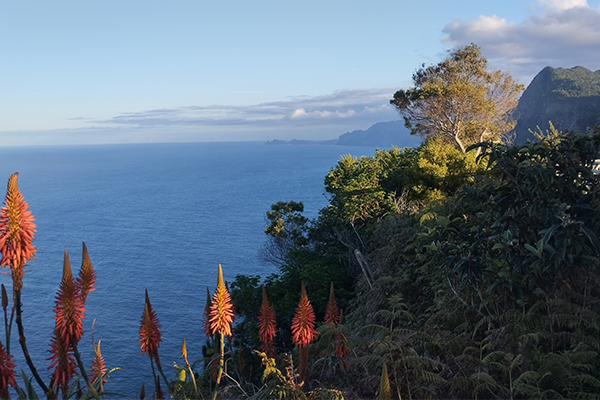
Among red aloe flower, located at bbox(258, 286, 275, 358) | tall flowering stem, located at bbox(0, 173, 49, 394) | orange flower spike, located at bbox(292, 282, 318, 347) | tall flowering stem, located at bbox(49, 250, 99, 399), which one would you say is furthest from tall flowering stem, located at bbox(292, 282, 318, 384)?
tall flowering stem, located at bbox(0, 173, 49, 394)

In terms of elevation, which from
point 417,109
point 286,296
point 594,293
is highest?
point 417,109

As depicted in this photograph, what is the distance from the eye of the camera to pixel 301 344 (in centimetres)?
454

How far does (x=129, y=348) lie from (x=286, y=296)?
62.7 ft

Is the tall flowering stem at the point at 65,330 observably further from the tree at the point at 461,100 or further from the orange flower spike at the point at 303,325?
the tree at the point at 461,100

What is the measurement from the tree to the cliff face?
41.8m

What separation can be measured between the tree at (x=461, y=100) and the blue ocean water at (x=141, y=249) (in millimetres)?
20205

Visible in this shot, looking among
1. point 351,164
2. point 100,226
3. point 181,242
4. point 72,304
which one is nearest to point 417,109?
→ point 351,164

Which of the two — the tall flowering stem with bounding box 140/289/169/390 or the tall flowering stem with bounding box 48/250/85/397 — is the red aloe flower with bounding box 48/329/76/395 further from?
the tall flowering stem with bounding box 140/289/169/390

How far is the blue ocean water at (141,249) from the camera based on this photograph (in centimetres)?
3238

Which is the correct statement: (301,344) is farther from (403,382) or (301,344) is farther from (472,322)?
(472,322)

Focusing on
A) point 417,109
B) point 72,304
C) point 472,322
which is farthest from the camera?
point 417,109

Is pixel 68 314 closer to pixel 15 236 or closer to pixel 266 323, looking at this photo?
pixel 15 236

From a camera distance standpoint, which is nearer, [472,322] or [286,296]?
[472,322]

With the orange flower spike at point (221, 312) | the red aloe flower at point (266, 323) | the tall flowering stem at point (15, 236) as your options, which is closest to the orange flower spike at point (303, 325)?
the red aloe flower at point (266, 323)
